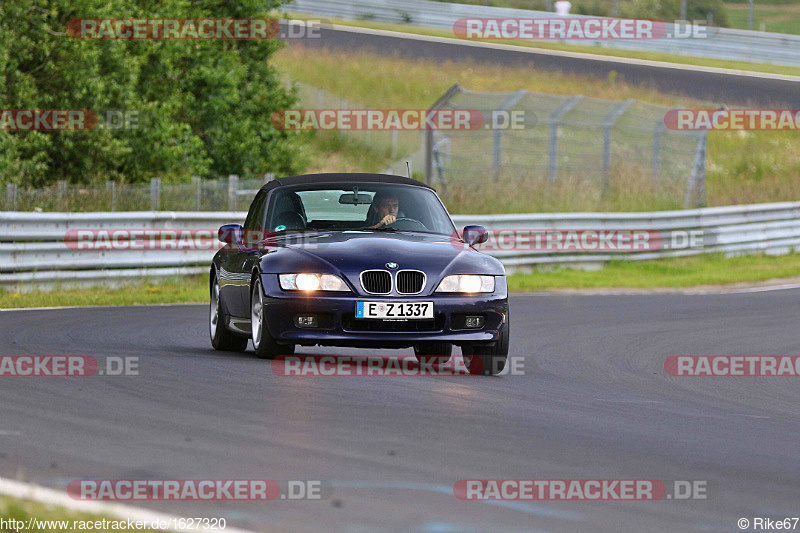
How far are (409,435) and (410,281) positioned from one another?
2.97 m

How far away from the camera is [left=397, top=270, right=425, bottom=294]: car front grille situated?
33.3 feet

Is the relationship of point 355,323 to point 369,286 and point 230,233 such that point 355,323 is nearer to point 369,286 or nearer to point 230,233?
point 369,286

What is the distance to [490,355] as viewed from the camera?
10602 millimetres

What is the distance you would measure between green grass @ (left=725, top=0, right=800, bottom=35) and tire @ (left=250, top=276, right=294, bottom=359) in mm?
57395

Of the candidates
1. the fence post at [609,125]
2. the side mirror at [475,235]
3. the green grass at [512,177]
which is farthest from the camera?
the green grass at [512,177]

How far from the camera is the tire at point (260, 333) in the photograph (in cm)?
1048

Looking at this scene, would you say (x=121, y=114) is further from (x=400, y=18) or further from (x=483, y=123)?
(x=400, y=18)

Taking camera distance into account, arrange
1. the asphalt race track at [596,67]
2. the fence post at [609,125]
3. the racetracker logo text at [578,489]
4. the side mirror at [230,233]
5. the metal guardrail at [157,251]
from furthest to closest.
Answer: the asphalt race track at [596,67], the fence post at [609,125], the metal guardrail at [157,251], the side mirror at [230,233], the racetracker logo text at [578,489]

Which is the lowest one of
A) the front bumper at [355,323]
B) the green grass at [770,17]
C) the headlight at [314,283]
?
the front bumper at [355,323]

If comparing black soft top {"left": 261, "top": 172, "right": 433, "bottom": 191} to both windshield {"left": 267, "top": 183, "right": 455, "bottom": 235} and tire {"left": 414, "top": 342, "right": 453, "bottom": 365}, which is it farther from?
Result: tire {"left": 414, "top": 342, "right": 453, "bottom": 365}

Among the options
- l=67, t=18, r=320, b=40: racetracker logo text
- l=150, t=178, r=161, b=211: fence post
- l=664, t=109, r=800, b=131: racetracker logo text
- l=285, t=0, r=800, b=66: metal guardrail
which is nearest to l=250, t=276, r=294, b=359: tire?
l=150, t=178, r=161, b=211: fence post

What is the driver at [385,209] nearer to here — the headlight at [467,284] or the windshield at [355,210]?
the windshield at [355,210]

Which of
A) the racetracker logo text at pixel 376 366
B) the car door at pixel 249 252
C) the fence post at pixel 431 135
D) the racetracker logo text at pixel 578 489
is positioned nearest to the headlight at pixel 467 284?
the racetracker logo text at pixel 376 366

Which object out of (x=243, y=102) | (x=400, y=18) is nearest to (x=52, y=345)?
(x=243, y=102)
